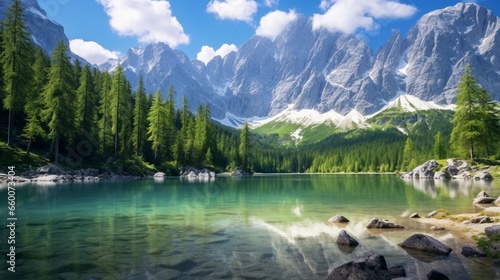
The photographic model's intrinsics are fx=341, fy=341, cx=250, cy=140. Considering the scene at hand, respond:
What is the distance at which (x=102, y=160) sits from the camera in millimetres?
74750

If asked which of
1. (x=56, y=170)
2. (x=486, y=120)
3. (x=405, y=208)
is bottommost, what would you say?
(x=405, y=208)

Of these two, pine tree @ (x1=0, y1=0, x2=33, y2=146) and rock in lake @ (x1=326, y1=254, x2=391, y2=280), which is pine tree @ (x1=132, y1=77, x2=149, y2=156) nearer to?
pine tree @ (x1=0, y1=0, x2=33, y2=146)

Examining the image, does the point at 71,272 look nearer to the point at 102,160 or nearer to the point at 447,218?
the point at 447,218

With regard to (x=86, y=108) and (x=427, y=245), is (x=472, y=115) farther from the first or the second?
(x=86, y=108)

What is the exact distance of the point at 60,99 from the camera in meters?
63.8

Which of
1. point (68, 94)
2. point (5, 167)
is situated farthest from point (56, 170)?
point (68, 94)

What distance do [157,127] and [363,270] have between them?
8826 cm

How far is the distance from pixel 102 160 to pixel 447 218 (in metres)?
69.2

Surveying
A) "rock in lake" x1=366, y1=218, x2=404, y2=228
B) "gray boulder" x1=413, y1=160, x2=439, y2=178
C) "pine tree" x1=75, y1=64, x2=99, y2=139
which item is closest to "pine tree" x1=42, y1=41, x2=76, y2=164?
"pine tree" x1=75, y1=64, x2=99, y2=139

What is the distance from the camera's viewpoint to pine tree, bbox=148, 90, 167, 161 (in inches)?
3639

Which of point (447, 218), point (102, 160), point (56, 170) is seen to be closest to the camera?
point (447, 218)

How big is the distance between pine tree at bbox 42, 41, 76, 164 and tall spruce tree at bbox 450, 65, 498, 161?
3250 inches

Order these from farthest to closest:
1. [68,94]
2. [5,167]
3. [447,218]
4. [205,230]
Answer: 1. [68,94]
2. [5,167]
3. [447,218]
4. [205,230]

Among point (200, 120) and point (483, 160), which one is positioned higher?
point (200, 120)
